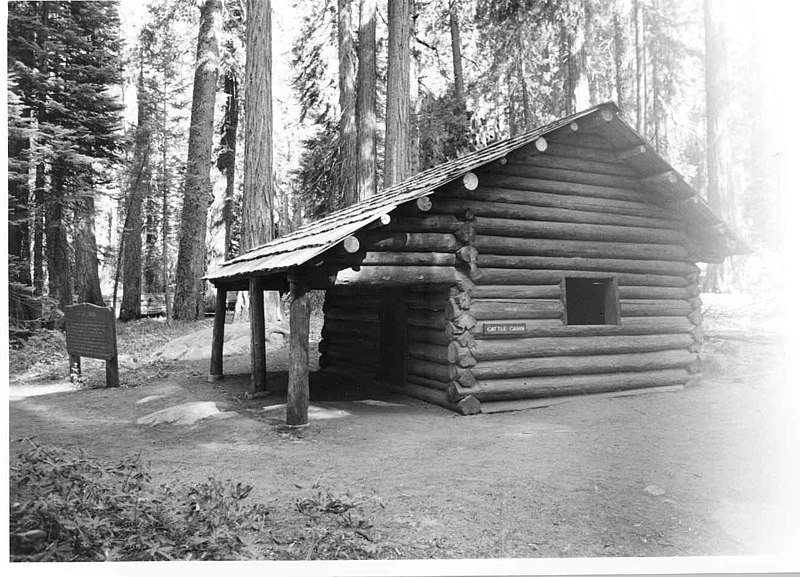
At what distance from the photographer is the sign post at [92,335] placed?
25.8 feet

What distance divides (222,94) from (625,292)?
596 inches

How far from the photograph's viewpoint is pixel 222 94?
18609mm

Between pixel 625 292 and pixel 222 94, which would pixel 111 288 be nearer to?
pixel 625 292

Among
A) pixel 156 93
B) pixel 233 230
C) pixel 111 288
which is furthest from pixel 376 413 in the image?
pixel 233 230

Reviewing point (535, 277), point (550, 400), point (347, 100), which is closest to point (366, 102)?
point (347, 100)

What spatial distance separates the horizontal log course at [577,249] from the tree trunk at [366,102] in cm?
768

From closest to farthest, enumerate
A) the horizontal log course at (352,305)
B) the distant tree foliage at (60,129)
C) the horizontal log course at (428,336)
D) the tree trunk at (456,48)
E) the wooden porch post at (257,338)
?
the distant tree foliage at (60,129)
the horizontal log course at (428,336)
the wooden porch post at (257,338)
the horizontal log course at (352,305)
the tree trunk at (456,48)

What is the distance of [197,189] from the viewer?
1263cm

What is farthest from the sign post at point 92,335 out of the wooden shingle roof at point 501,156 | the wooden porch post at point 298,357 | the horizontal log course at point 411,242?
the horizontal log course at point 411,242

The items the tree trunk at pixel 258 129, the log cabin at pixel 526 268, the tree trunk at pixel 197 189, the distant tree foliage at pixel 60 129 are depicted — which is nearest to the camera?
the distant tree foliage at pixel 60 129

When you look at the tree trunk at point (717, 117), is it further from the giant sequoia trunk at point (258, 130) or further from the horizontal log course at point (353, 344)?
the giant sequoia trunk at point (258, 130)

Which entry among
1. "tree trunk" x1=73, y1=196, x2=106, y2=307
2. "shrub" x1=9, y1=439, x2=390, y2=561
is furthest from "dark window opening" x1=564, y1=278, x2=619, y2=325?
"tree trunk" x1=73, y1=196, x2=106, y2=307

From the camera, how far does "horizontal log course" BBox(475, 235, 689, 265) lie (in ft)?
26.2

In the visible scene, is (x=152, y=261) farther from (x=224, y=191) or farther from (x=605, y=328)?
(x=605, y=328)
